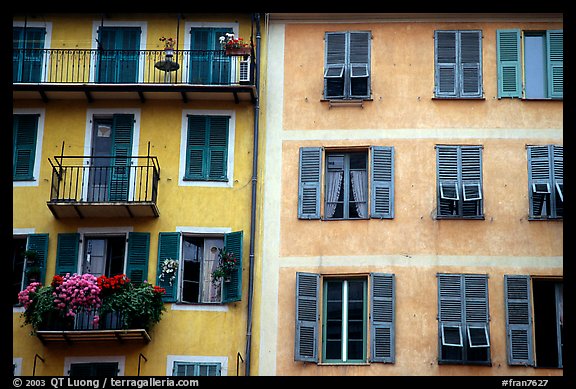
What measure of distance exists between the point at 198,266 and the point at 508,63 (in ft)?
26.7

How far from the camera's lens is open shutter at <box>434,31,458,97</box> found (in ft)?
92.3

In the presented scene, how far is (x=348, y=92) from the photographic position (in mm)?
28172

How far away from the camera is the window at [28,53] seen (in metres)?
28.9

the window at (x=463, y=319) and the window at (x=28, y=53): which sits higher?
the window at (x=28, y=53)

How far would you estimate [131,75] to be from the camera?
28922 mm

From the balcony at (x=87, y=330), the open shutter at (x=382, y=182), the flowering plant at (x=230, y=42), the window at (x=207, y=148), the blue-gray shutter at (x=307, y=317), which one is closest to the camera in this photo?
the balcony at (x=87, y=330)

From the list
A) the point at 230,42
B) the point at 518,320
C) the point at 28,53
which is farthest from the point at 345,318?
the point at 28,53

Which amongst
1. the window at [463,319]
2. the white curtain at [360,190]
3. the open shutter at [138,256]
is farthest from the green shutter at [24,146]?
the window at [463,319]

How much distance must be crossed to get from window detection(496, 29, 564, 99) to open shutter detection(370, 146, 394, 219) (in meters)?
2.91

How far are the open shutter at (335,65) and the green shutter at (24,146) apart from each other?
6558mm

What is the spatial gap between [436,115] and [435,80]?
85cm

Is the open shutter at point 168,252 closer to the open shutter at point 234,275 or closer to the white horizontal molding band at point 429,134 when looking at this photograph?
the open shutter at point 234,275

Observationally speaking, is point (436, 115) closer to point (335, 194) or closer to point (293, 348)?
point (335, 194)

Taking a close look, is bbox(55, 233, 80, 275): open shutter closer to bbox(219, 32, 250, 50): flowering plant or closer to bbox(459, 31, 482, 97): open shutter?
bbox(219, 32, 250, 50): flowering plant
